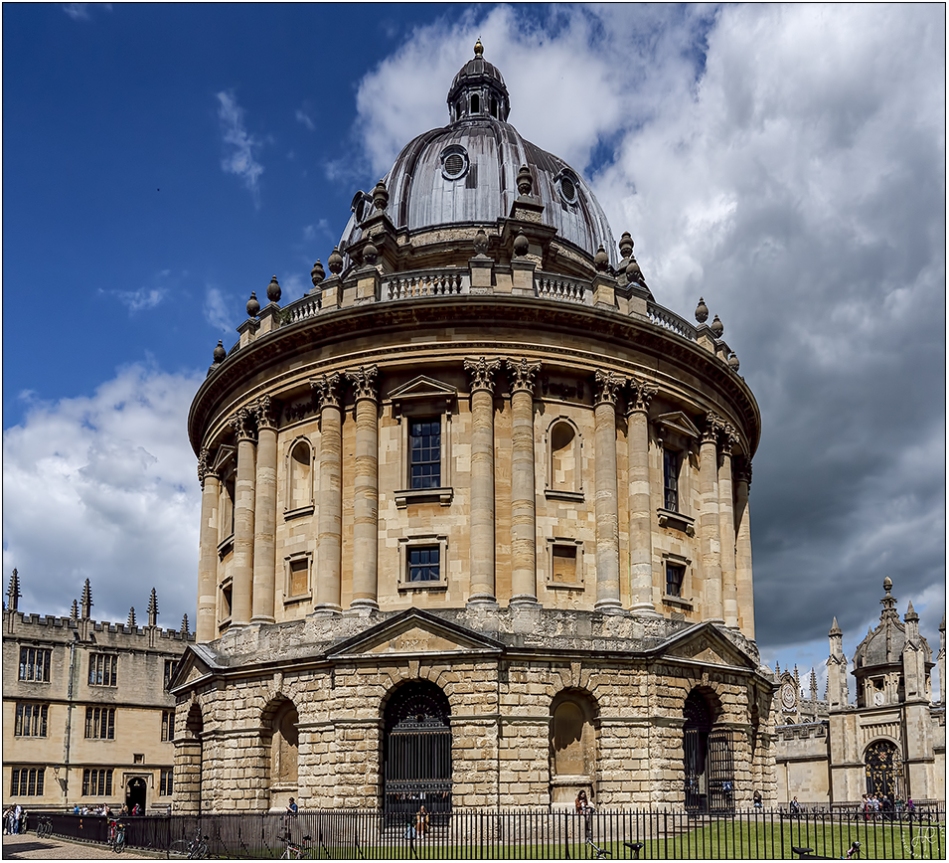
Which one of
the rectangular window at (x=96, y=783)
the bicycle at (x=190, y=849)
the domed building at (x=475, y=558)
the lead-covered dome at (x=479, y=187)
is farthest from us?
the rectangular window at (x=96, y=783)

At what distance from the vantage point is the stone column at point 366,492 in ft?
109

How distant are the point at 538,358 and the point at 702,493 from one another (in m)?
8.75

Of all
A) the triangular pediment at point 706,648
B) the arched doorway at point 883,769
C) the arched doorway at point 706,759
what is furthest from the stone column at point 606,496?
the arched doorway at point 883,769

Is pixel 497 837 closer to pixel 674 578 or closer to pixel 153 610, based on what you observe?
pixel 674 578

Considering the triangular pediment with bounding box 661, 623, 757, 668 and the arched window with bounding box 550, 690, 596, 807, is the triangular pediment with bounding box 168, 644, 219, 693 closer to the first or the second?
the arched window with bounding box 550, 690, 596, 807

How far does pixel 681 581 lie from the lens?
1460 inches

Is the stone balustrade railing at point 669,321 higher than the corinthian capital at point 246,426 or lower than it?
higher

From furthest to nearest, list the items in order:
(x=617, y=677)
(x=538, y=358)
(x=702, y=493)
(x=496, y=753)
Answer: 1. (x=702, y=493)
2. (x=538, y=358)
3. (x=617, y=677)
4. (x=496, y=753)

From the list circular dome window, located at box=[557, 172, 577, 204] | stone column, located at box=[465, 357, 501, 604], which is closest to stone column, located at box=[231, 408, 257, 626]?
stone column, located at box=[465, 357, 501, 604]

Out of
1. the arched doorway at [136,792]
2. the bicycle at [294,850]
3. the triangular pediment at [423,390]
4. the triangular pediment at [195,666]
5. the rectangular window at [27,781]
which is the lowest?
the arched doorway at [136,792]

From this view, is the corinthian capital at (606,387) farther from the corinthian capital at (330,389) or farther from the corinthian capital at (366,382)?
the corinthian capital at (330,389)

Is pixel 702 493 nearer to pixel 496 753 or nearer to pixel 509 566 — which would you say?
pixel 509 566

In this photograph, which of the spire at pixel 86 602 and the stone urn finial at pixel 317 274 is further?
the spire at pixel 86 602

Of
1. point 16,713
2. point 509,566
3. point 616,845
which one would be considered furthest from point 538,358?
point 16,713
